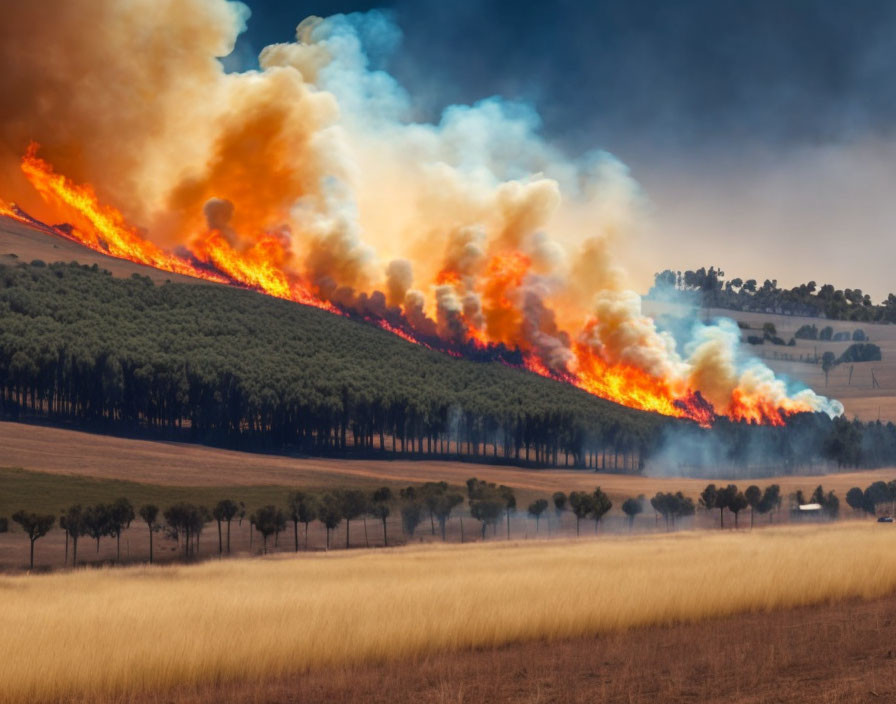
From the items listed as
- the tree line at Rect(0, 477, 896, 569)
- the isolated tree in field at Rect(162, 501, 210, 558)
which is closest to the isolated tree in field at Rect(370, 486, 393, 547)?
the tree line at Rect(0, 477, 896, 569)

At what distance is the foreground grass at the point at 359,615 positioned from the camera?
23.3m

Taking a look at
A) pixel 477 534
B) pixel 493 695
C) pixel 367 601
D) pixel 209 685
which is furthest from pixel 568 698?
pixel 477 534

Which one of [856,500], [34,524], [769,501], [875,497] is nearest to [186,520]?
[34,524]

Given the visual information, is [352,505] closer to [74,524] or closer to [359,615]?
[74,524]

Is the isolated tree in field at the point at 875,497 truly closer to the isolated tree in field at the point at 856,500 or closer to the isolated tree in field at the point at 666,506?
the isolated tree in field at the point at 856,500

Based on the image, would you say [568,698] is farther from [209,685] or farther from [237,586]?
[237,586]

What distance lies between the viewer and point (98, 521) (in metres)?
94.3

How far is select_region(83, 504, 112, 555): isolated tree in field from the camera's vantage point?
94.1 meters

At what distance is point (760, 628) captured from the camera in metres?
26.7

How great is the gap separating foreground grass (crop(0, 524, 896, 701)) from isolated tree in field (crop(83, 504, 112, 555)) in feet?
175

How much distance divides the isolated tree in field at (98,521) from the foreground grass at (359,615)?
5348 centimetres

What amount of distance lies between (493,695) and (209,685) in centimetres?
584

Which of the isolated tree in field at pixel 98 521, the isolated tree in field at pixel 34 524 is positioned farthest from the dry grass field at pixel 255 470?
the isolated tree in field at pixel 34 524

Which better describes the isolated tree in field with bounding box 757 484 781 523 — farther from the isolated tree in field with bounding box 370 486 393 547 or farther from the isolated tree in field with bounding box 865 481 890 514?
the isolated tree in field with bounding box 370 486 393 547
